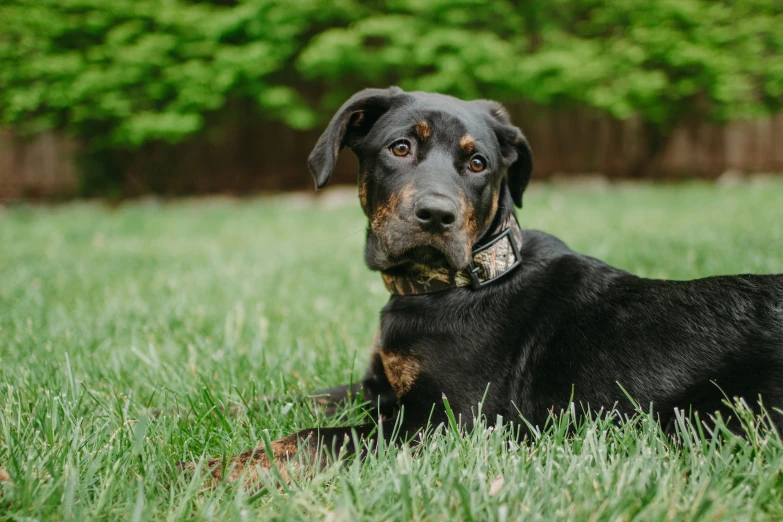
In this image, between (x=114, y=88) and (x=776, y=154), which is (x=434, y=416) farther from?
(x=776, y=154)

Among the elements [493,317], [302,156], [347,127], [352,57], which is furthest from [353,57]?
[493,317]

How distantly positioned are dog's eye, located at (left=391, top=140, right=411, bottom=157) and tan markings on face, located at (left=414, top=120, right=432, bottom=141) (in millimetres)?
64

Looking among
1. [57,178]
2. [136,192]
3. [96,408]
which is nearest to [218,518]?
[96,408]

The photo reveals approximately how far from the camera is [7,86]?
421 inches

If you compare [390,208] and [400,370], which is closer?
[400,370]

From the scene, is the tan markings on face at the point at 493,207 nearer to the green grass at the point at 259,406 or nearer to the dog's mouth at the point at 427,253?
the dog's mouth at the point at 427,253

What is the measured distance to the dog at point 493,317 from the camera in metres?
1.97

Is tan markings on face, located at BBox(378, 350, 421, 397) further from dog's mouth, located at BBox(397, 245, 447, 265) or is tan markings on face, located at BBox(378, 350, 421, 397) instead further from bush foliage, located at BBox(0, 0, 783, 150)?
bush foliage, located at BBox(0, 0, 783, 150)

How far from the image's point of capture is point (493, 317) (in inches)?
88.7

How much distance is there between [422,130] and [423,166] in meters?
0.18

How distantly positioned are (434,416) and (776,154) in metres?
16.7

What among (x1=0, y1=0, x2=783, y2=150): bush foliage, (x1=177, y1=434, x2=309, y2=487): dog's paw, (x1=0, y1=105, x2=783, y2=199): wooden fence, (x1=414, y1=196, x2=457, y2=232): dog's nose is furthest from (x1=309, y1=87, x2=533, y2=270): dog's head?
(x1=0, y1=105, x2=783, y2=199): wooden fence

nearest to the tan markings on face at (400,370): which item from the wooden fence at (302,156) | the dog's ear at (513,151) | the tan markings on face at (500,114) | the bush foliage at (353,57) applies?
the dog's ear at (513,151)

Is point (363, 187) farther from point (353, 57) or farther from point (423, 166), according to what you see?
point (353, 57)
